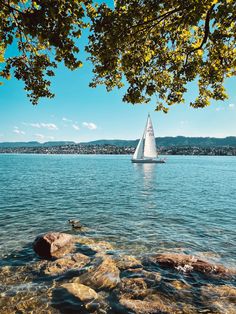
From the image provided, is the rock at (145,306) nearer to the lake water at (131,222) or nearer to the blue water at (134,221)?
the lake water at (131,222)

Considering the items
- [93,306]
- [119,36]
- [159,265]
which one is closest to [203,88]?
[119,36]

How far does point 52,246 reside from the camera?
1541 cm

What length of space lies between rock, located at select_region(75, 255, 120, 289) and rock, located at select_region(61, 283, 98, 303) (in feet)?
2.14

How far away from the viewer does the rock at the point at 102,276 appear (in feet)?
38.7

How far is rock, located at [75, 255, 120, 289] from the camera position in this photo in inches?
464

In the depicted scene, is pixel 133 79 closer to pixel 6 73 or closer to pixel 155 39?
pixel 155 39

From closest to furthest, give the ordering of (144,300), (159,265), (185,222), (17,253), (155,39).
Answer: (144,300)
(155,39)
(159,265)
(17,253)
(185,222)

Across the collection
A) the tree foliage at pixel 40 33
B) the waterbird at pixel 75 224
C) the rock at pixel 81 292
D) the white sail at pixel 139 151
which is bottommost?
the waterbird at pixel 75 224

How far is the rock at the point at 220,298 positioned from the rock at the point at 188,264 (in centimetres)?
151

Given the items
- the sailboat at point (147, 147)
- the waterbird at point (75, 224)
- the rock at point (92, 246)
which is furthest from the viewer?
the sailboat at point (147, 147)

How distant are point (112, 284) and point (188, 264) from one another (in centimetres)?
467

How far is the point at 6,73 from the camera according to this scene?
39.8 feet

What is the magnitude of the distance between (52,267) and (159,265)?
587cm

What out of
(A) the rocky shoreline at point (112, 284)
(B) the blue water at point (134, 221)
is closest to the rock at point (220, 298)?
(A) the rocky shoreline at point (112, 284)
